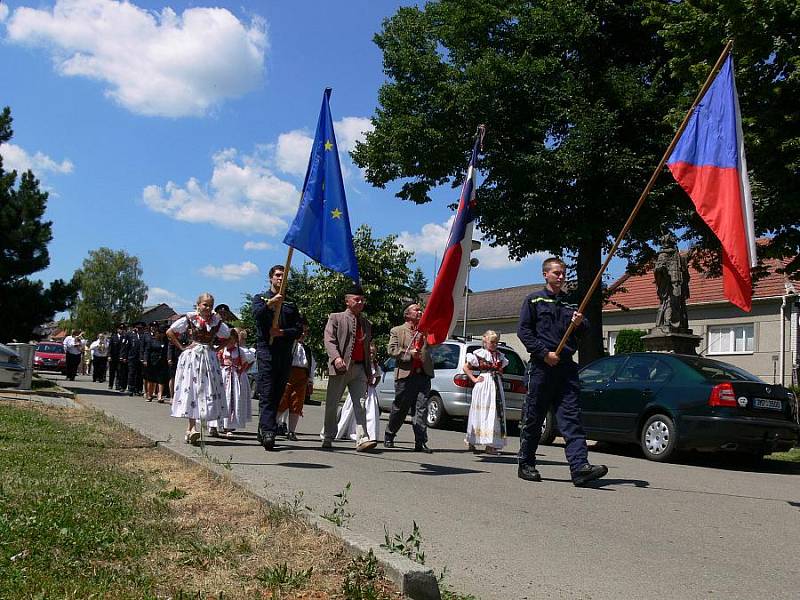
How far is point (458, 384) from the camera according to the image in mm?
16016

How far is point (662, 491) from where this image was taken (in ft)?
26.8

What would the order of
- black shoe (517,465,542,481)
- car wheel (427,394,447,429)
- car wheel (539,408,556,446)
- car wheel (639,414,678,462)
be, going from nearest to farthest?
black shoe (517,465,542,481)
car wheel (639,414,678,462)
car wheel (539,408,556,446)
car wheel (427,394,447,429)

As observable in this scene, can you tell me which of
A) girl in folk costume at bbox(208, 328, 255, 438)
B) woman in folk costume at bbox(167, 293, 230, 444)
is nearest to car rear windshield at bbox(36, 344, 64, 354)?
girl in folk costume at bbox(208, 328, 255, 438)

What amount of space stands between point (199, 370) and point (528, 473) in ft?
13.5

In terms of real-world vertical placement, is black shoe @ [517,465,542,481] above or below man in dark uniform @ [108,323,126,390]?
below

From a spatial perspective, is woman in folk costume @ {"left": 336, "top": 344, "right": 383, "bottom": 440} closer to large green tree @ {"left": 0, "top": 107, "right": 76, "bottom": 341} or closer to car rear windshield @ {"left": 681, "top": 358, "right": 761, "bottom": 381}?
car rear windshield @ {"left": 681, "top": 358, "right": 761, "bottom": 381}

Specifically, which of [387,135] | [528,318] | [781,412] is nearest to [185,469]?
[528,318]

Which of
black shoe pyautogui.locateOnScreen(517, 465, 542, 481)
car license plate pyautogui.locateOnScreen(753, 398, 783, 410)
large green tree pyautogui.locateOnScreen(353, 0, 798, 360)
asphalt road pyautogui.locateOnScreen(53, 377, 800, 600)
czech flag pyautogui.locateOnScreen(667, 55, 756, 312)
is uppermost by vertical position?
large green tree pyautogui.locateOnScreen(353, 0, 798, 360)

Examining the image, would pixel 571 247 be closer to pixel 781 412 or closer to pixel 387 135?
pixel 387 135

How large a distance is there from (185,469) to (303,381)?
4827 mm

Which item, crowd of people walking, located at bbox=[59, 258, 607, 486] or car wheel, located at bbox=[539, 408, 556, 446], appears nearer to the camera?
crowd of people walking, located at bbox=[59, 258, 607, 486]

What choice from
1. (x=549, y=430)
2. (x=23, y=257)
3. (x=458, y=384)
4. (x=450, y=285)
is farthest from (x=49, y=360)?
(x=450, y=285)

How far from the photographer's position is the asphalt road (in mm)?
4645

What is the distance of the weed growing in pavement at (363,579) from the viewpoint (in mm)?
3697
